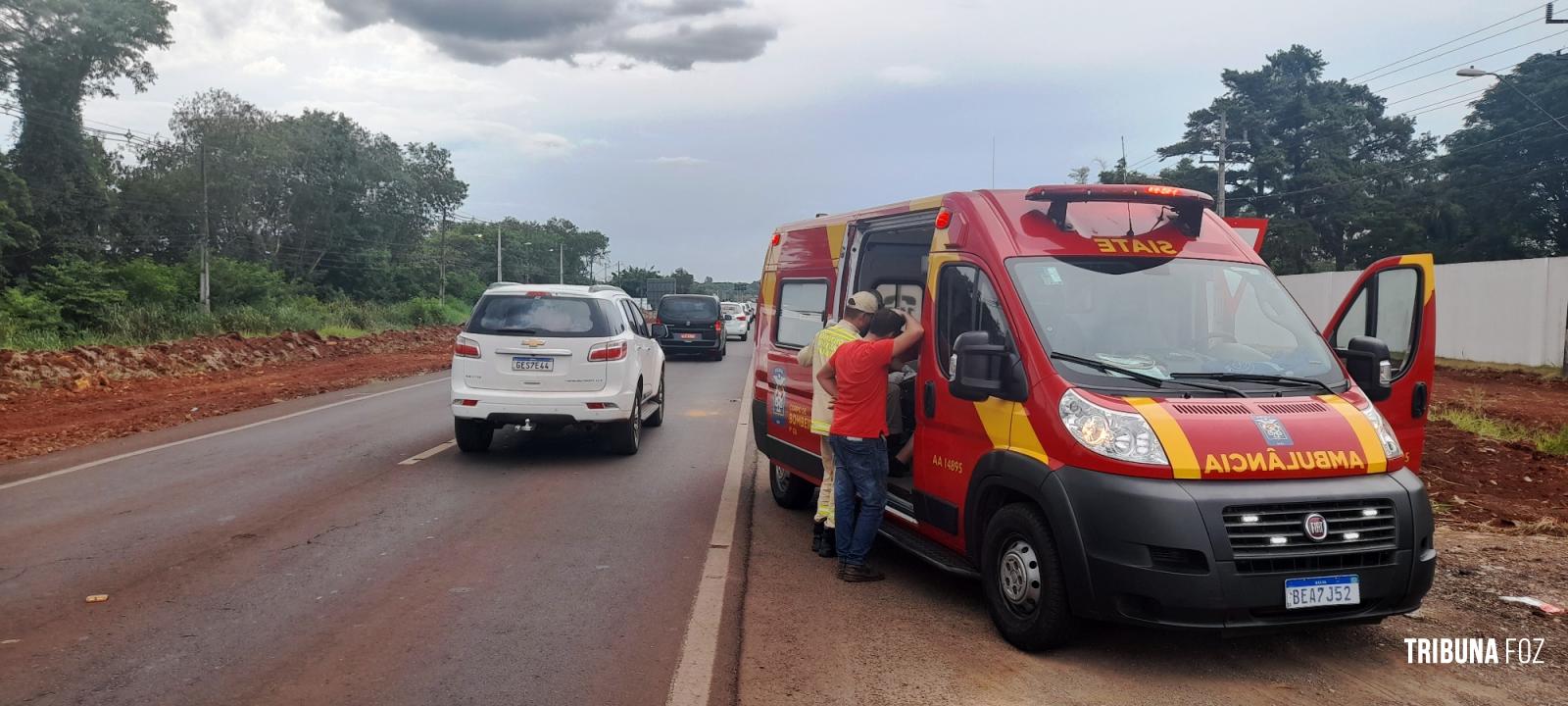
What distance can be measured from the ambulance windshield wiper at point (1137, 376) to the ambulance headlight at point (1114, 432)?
0.34 m

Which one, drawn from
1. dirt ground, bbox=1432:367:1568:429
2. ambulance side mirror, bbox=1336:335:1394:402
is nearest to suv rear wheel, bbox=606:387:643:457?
ambulance side mirror, bbox=1336:335:1394:402

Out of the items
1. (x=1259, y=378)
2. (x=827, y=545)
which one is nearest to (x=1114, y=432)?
(x=1259, y=378)

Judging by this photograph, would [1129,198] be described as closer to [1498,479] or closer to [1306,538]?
[1306,538]

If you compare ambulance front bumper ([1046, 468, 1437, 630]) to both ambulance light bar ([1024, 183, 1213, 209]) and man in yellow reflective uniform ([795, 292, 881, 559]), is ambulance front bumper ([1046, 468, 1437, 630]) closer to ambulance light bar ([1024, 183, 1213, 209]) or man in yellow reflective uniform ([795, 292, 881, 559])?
ambulance light bar ([1024, 183, 1213, 209])

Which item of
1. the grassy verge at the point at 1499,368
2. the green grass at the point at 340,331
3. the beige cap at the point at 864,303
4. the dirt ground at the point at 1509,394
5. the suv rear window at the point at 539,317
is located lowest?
the dirt ground at the point at 1509,394

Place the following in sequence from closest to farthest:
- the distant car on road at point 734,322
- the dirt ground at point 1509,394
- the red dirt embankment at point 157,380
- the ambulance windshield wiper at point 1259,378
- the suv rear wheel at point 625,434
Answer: the ambulance windshield wiper at point 1259,378 < the suv rear wheel at point 625,434 < the red dirt embankment at point 157,380 < the dirt ground at point 1509,394 < the distant car on road at point 734,322

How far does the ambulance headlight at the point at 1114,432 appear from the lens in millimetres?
4504

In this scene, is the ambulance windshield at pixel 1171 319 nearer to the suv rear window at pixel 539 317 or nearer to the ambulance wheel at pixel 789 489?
the ambulance wheel at pixel 789 489

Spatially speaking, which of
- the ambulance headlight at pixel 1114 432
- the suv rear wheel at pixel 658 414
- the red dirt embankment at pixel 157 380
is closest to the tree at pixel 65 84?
A: the red dirt embankment at pixel 157 380

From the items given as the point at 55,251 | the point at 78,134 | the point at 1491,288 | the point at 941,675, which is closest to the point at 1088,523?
the point at 941,675

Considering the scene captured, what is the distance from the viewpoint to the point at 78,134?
42.6 metres

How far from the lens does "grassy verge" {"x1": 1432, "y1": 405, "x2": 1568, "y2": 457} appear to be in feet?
37.7

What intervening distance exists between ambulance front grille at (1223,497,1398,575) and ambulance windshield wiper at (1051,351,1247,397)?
66 cm

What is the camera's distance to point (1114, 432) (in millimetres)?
4582
